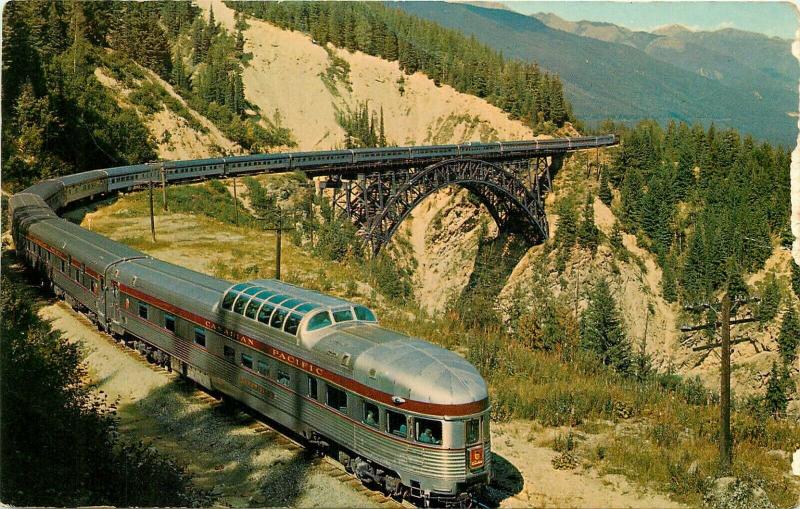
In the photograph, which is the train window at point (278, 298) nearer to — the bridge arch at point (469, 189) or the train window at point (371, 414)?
the train window at point (371, 414)

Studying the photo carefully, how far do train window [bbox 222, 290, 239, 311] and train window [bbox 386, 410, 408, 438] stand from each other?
6482 mm

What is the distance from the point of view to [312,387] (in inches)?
692

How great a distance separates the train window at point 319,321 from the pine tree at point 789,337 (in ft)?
215

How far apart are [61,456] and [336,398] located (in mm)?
5472

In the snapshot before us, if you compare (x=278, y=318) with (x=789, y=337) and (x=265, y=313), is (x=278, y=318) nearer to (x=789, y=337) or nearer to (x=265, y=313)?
(x=265, y=313)

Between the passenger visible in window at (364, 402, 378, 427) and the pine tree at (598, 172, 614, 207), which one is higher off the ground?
the passenger visible in window at (364, 402, 378, 427)

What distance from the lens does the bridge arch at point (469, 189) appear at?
6631 centimetres

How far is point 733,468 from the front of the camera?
61.3ft

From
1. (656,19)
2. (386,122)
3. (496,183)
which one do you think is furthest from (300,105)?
(656,19)

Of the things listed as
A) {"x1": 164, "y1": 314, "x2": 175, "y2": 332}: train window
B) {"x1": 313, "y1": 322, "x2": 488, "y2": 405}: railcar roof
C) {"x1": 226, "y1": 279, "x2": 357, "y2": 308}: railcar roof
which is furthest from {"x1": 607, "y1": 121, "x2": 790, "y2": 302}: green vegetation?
{"x1": 313, "y1": 322, "x2": 488, "y2": 405}: railcar roof

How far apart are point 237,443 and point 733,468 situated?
11.8m

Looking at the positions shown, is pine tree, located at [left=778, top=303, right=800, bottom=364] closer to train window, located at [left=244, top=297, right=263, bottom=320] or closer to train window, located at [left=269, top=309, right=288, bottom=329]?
train window, located at [left=244, top=297, right=263, bottom=320]

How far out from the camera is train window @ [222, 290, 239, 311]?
66.7ft

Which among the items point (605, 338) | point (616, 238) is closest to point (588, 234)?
point (616, 238)
